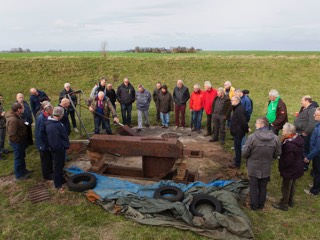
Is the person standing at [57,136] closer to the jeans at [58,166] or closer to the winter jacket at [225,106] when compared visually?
the jeans at [58,166]

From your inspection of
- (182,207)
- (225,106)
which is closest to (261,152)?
(182,207)

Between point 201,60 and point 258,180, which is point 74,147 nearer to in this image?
point 258,180

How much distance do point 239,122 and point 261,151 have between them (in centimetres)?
191

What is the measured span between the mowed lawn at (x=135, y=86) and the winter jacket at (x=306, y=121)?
1180 mm

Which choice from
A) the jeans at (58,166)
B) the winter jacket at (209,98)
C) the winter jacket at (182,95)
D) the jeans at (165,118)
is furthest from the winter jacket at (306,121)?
the jeans at (58,166)

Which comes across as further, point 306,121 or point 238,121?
point 238,121

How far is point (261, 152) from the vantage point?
4.65m

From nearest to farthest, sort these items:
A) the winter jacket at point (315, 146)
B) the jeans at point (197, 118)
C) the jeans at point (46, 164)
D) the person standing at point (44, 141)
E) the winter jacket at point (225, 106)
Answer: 1. the winter jacket at point (315, 146)
2. the person standing at point (44, 141)
3. the jeans at point (46, 164)
4. the winter jacket at point (225, 106)
5. the jeans at point (197, 118)

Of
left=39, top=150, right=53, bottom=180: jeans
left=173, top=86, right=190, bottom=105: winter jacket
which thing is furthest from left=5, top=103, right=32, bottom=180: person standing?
left=173, top=86, right=190, bottom=105: winter jacket

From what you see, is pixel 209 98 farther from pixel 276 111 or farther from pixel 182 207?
pixel 182 207

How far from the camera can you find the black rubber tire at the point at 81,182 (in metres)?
5.62

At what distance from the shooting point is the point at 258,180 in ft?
16.2

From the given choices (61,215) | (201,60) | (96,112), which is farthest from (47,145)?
(201,60)

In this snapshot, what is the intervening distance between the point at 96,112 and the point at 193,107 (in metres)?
3.52
